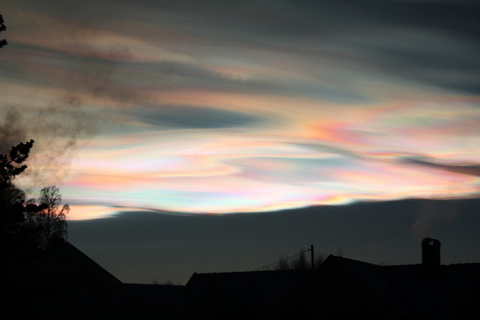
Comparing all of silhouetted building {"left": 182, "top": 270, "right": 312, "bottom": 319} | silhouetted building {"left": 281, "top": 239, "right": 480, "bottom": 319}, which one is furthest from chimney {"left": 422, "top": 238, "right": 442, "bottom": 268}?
silhouetted building {"left": 182, "top": 270, "right": 312, "bottom": 319}

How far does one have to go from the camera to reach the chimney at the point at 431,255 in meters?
47.0

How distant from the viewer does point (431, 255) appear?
47094 mm

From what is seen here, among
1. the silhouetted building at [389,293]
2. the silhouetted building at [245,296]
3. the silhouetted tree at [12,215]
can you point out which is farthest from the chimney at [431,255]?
the silhouetted tree at [12,215]

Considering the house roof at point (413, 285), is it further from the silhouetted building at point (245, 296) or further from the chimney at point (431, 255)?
the silhouetted building at point (245, 296)

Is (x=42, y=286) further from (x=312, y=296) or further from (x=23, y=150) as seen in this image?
(x=312, y=296)

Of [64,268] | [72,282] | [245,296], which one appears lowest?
[245,296]

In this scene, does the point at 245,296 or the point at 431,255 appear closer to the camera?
the point at 431,255

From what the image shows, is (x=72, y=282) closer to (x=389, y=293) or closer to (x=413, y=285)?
(x=389, y=293)

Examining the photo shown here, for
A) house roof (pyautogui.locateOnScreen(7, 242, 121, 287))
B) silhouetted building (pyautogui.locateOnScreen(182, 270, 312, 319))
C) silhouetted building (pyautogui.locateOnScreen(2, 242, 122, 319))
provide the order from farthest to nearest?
house roof (pyautogui.locateOnScreen(7, 242, 121, 287)) < silhouetted building (pyautogui.locateOnScreen(2, 242, 122, 319)) < silhouetted building (pyautogui.locateOnScreen(182, 270, 312, 319))

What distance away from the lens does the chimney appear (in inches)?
1850

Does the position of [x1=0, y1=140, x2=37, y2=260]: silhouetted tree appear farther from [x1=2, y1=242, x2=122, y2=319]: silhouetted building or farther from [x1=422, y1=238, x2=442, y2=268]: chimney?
[x1=422, y1=238, x2=442, y2=268]: chimney

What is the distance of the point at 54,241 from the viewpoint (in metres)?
41.2

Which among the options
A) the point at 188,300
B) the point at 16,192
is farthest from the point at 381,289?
the point at 16,192

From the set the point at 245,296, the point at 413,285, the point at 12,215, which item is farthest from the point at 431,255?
the point at 12,215
